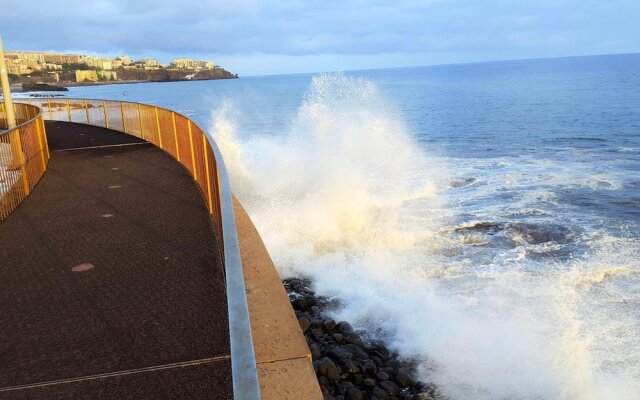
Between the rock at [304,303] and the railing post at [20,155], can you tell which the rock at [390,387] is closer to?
the rock at [304,303]

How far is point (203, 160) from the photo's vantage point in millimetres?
8812

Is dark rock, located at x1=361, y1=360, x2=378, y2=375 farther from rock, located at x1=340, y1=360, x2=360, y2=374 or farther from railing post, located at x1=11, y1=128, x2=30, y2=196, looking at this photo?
railing post, located at x1=11, y1=128, x2=30, y2=196

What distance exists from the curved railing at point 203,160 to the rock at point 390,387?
3.50 metres

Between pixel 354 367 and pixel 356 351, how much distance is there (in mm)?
559

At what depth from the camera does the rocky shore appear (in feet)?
25.6

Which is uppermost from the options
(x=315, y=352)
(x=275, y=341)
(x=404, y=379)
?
(x=275, y=341)

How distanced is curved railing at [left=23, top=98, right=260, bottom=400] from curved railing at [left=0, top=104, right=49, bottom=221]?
10.2 ft

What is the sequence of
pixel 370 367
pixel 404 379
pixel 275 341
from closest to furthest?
pixel 275 341 → pixel 404 379 → pixel 370 367

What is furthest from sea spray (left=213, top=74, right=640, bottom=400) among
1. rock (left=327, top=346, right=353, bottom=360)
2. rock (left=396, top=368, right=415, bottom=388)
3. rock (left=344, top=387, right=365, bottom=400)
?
rock (left=344, top=387, right=365, bottom=400)

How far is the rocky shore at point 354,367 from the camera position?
7809 mm

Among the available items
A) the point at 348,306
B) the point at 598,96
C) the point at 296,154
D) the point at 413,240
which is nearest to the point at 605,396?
the point at 348,306

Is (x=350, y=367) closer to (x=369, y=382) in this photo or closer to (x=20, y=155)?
(x=369, y=382)

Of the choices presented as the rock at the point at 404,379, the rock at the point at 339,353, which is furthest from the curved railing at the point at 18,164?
the rock at the point at 404,379

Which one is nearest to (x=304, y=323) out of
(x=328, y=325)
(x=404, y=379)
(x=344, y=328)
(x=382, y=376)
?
(x=328, y=325)
